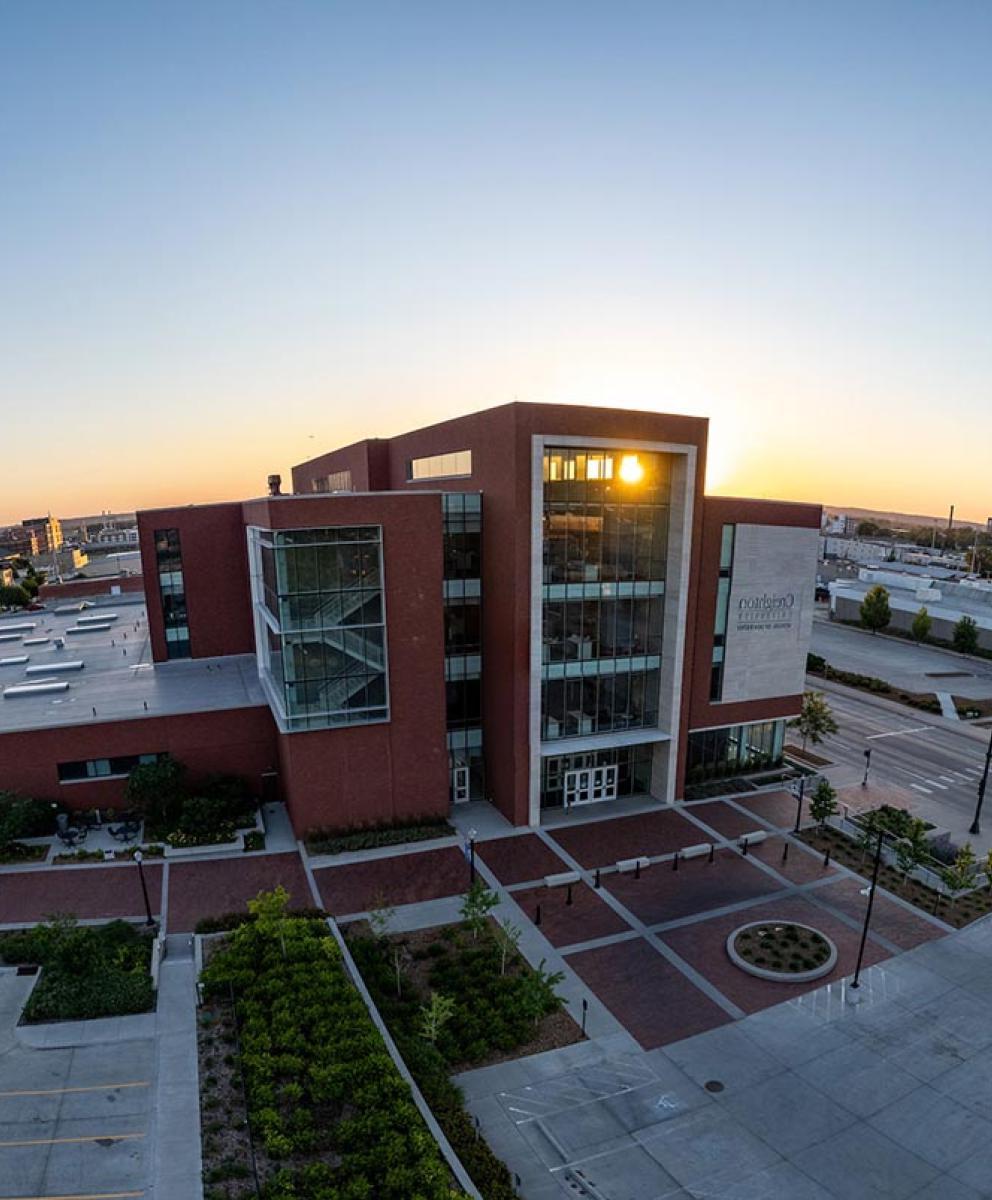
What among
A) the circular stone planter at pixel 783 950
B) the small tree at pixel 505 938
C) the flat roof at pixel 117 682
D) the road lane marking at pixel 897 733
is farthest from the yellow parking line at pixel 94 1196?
the road lane marking at pixel 897 733

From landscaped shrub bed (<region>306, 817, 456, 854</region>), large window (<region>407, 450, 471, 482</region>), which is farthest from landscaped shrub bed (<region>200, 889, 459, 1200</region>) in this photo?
large window (<region>407, 450, 471, 482</region>)

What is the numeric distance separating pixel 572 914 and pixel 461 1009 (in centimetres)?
606

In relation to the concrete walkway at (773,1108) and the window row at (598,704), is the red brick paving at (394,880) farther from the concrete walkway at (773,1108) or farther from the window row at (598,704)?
the concrete walkway at (773,1108)

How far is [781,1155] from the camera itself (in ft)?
49.0

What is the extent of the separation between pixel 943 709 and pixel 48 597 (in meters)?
81.7

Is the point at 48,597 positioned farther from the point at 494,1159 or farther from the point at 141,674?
the point at 494,1159

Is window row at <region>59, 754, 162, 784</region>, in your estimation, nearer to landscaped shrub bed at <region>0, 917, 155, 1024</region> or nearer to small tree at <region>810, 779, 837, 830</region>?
landscaped shrub bed at <region>0, 917, 155, 1024</region>

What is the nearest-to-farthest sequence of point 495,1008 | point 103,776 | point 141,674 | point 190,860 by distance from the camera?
point 495,1008, point 190,860, point 103,776, point 141,674

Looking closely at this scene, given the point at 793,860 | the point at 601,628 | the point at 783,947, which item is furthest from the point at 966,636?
the point at 783,947

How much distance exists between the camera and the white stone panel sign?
3328 centimetres

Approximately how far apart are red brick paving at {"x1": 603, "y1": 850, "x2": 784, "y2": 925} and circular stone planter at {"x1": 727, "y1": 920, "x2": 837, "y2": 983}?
5.88 feet

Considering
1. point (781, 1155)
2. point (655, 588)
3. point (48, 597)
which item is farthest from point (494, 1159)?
point (48, 597)

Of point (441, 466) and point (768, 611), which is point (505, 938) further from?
point (441, 466)

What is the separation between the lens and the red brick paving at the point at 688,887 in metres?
24.0
